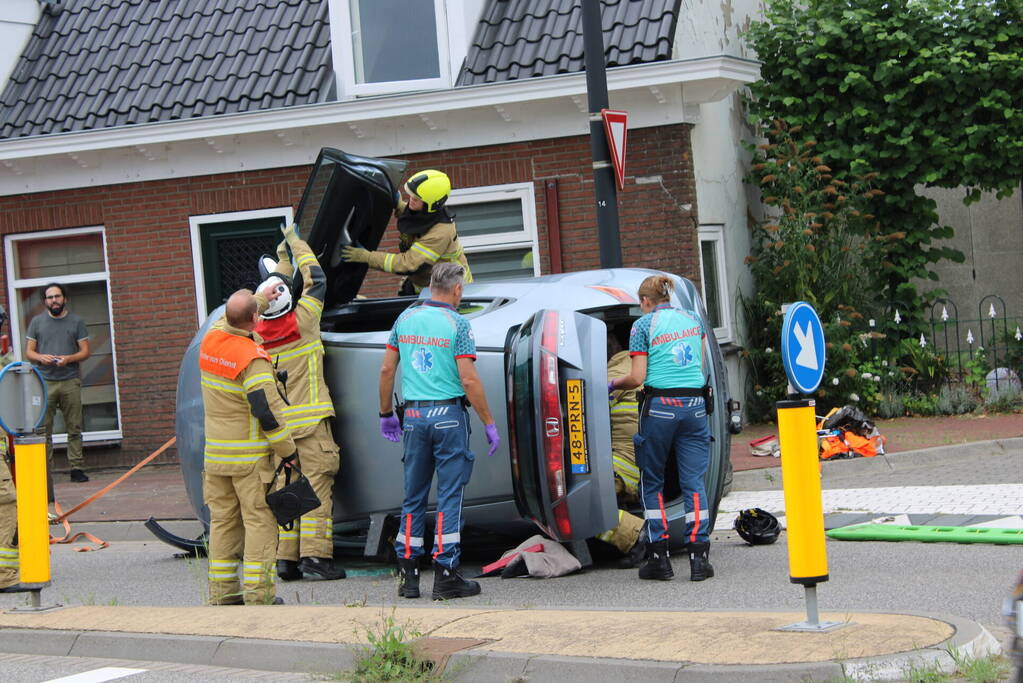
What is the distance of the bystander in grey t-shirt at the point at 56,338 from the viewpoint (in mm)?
14297

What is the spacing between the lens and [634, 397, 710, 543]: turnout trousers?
7859mm

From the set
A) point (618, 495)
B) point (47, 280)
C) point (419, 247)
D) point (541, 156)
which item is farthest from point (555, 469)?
point (47, 280)

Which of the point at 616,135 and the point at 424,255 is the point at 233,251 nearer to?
the point at 616,135

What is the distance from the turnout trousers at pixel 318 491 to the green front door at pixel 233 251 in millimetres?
6964

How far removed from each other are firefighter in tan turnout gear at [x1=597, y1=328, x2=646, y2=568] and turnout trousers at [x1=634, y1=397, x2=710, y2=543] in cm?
61

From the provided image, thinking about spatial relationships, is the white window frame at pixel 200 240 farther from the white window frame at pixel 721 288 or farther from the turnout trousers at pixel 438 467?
the turnout trousers at pixel 438 467

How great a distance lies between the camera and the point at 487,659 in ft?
Result: 18.4

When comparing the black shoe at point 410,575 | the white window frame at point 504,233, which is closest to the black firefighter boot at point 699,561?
the black shoe at point 410,575

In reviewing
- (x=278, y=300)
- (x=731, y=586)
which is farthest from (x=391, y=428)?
(x=731, y=586)

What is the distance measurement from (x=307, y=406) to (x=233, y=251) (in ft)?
23.9

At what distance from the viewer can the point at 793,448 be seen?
5660 mm

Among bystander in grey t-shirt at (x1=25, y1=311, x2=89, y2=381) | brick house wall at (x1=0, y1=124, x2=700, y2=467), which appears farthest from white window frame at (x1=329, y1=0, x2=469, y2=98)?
bystander in grey t-shirt at (x1=25, y1=311, x2=89, y2=381)

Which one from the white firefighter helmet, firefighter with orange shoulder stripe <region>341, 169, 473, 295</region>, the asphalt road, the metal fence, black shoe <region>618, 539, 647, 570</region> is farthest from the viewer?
the metal fence

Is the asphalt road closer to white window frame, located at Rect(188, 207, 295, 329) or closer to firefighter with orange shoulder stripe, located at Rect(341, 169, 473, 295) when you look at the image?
firefighter with orange shoulder stripe, located at Rect(341, 169, 473, 295)
